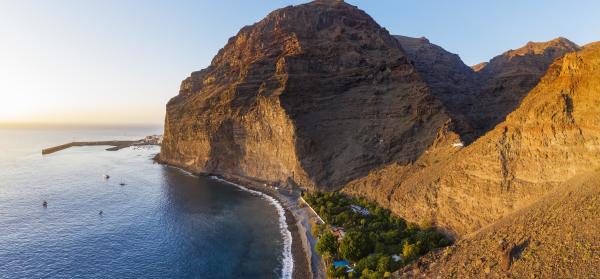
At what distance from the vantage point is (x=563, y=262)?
25.8 metres

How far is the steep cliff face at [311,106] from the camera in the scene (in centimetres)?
8219

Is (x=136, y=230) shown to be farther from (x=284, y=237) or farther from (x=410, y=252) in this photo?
(x=410, y=252)

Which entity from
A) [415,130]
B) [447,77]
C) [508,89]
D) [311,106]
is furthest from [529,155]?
[447,77]

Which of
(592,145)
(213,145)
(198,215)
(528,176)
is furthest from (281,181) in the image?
(592,145)

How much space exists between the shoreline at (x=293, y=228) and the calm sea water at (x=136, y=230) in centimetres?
219

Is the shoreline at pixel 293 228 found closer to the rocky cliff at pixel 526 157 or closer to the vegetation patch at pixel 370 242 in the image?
the vegetation patch at pixel 370 242

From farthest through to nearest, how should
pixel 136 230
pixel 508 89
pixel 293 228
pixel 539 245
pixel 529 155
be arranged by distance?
pixel 508 89, pixel 136 230, pixel 293 228, pixel 529 155, pixel 539 245

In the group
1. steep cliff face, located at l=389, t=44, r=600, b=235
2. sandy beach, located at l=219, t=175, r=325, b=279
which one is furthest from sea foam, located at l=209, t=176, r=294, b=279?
steep cliff face, located at l=389, t=44, r=600, b=235

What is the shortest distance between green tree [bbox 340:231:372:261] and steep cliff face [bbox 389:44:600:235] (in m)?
10.9

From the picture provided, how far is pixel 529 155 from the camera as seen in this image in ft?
129

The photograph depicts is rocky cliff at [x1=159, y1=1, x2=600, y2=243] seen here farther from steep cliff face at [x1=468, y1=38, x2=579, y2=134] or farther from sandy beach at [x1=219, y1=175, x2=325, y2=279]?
sandy beach at [x1=219, y1=175, x2=325, y2=279]

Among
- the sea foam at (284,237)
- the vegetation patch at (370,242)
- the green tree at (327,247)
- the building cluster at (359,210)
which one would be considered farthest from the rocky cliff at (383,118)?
the green tree at (327,247)

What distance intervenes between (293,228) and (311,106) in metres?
40.8

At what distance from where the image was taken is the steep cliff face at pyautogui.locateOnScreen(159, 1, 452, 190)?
82.2 m
